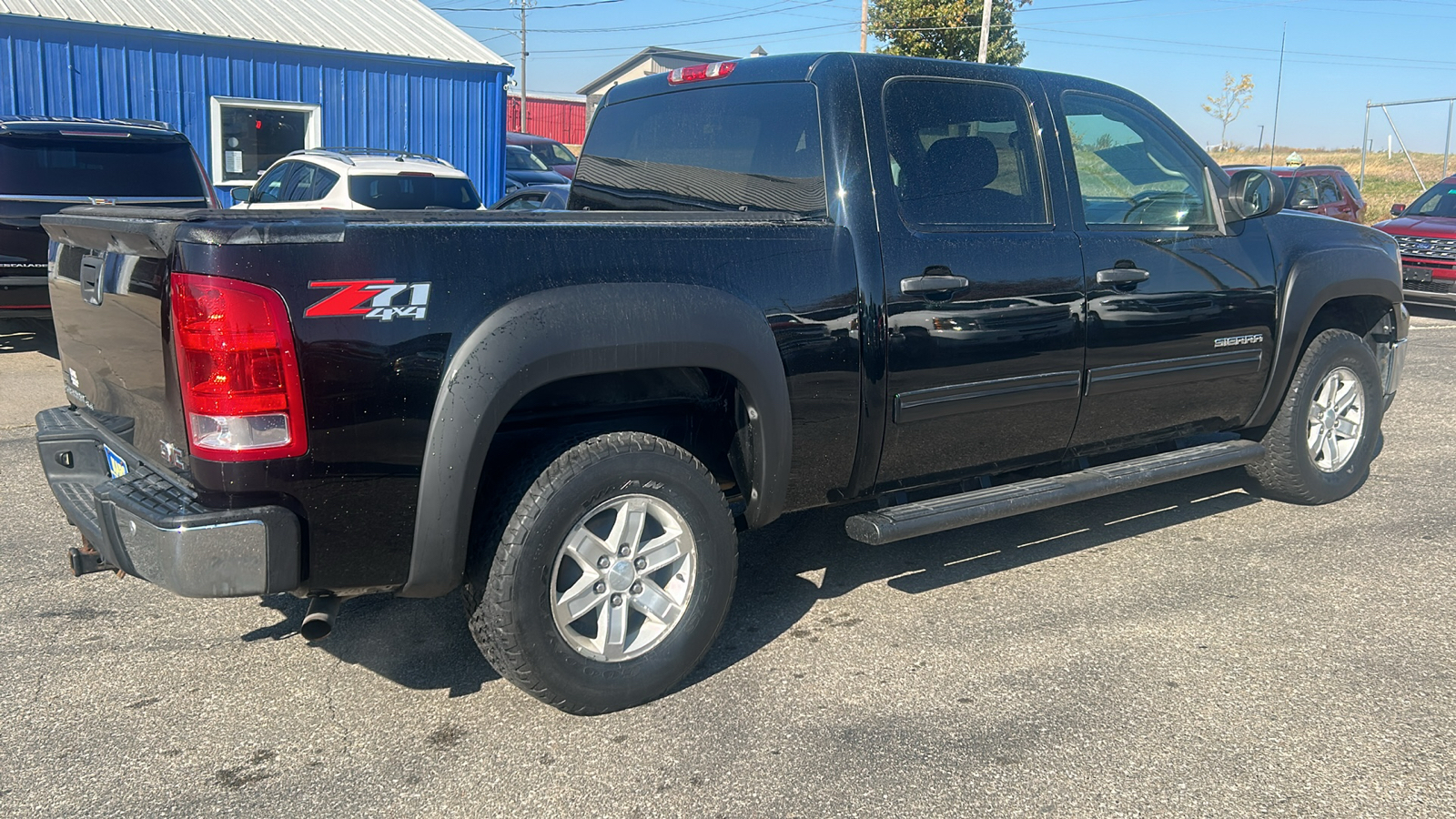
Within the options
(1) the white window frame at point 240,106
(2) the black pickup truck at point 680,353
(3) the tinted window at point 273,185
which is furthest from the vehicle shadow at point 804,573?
(1) the white window frame at point 240,106

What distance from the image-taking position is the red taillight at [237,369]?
8.49 ft

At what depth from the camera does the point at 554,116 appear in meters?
49.1

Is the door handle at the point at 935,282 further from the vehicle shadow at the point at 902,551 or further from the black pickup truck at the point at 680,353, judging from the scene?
the vehicle shadow at the point at 902,551

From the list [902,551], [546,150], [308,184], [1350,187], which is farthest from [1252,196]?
[546,150]

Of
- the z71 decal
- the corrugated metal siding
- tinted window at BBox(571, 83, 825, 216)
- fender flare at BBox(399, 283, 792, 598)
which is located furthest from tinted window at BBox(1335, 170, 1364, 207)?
the corrugated metal siding

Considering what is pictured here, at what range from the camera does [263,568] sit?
8.83ft

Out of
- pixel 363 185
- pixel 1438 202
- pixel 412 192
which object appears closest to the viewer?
pixel 363 185

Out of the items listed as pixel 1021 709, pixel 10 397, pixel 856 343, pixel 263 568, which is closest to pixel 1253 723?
pixel 1021 709

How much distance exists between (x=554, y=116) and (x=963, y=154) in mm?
47419

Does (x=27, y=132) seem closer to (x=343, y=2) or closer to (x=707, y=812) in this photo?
(x=707, y=812)

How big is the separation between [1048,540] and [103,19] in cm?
1326

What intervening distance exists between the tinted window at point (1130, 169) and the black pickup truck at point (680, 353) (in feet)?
0.05

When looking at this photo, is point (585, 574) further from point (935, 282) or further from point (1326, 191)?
point (1326, 191)

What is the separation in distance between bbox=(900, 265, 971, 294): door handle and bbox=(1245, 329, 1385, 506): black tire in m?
2.23
